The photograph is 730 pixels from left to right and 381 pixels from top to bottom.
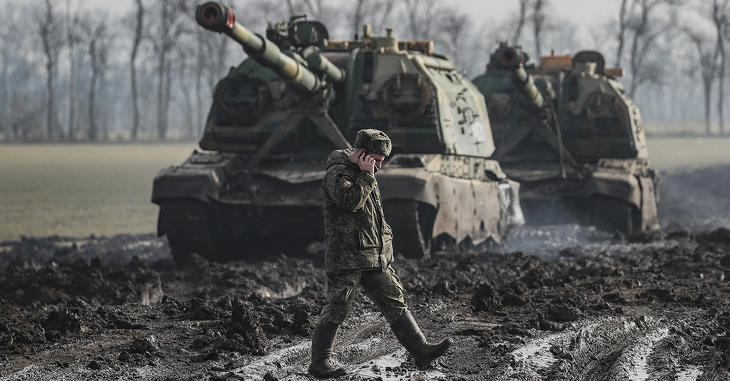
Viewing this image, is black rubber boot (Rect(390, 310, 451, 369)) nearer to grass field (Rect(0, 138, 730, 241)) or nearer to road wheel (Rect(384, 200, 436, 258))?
road wheel (Rect(384, 200, 436, 258))

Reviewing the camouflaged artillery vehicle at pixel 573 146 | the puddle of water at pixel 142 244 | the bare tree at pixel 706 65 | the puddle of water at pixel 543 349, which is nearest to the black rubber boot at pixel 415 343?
the puddle of water at pixel 543 349

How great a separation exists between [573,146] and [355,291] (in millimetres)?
14140

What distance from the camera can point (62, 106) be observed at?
113438 mm

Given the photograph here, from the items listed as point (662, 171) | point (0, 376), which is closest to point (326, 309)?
point (0, 376)

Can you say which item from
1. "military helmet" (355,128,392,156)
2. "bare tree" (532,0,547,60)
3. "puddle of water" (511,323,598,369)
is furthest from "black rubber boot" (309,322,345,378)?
"bare tree" (532,0,547,60)

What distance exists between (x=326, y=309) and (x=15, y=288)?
5146mm

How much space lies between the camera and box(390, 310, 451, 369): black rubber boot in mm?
7230

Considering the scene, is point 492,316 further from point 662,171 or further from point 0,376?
point 662,171

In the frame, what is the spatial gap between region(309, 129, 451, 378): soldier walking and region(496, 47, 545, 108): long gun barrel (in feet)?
28.4

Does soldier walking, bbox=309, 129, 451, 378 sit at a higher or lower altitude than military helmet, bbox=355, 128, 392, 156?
lower

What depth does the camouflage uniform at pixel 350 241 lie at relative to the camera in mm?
6980

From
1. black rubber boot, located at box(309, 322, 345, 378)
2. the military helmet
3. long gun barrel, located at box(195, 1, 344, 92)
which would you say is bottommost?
black rubber boot, located at box(309, 322, 345, 378)

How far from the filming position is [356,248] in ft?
23.2

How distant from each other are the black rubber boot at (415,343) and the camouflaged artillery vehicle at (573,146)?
37.3 ft
